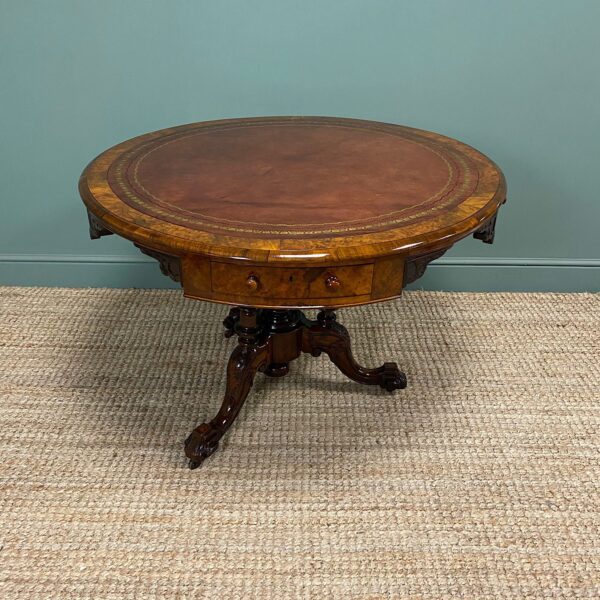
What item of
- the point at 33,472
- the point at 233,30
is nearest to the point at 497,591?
the point at 33,472

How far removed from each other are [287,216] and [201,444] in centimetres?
65

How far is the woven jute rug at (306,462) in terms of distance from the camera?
1.46 metres

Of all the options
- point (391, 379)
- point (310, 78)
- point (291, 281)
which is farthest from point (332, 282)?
point (310, 78)

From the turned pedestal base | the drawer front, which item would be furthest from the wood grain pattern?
the turned pedestal base

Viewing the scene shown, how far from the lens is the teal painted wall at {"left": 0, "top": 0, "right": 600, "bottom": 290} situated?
2.15 metres

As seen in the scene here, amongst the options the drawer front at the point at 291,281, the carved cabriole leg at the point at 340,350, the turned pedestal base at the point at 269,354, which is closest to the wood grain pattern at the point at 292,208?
the drawer front at the point at 291,281

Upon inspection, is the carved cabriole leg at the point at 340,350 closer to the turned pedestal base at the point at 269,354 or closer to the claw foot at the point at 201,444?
the turned pedestal base at the point at 269,354

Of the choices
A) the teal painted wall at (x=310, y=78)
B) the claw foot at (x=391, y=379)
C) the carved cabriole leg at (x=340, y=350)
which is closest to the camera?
the carved cabriole leg at (x=340, y=350)

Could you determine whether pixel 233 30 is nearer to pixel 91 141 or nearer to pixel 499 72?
pixel 91 141

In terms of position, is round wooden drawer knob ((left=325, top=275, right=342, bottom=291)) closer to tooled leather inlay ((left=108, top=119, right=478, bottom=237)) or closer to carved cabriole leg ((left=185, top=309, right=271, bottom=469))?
tooled leather inlay ((left=108, top=119, right=478, bottom=237))

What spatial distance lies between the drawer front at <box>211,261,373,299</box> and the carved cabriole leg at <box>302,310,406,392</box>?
0.51 meters

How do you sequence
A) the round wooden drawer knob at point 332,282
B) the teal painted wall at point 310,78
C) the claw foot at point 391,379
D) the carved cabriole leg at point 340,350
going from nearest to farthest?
the round wooden drawer knob at point 332,282
the carved cabriole leg at point 340,350
the claw foot at point 391,379
the teal painted wall at point 310,78

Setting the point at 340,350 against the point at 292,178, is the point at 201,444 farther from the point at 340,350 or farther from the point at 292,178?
the point at 292,178

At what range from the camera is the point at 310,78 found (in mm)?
2229
